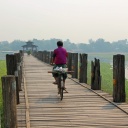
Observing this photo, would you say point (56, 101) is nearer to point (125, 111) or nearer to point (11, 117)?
point (125, 111)

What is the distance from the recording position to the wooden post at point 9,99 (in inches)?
236

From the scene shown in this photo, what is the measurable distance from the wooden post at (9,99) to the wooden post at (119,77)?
14.5ft

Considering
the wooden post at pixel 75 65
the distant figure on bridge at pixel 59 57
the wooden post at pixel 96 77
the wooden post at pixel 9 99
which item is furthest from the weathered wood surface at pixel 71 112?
the wooden post at pixel 75 65

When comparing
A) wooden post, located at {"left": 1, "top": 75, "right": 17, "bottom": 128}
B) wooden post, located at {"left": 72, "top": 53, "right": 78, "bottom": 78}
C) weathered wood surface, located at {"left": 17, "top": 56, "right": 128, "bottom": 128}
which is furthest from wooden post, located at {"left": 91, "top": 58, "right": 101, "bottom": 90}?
wooden post, located at {"left": 1, "top": 75, "right": 17, "bottom": 128}

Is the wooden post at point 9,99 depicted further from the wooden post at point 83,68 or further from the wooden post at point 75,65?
the wooden post at point 75,65

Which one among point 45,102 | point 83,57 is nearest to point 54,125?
point 45,102

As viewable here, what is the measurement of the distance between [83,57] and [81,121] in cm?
814

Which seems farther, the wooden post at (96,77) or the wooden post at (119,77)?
the wooden post at (96,77)

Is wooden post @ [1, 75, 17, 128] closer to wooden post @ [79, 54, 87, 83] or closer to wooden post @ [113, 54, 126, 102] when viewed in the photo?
wooden post @ [113, 54, 126, 102]

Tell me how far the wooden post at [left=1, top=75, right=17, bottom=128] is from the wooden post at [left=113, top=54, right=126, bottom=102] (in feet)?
14.5

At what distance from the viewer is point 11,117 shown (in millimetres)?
6176

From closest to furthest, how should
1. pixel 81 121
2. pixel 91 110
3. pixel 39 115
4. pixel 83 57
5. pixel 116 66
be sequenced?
pixel 81 121
pixel 39 115
pixel 91 110
pixel 116 66
pixel 83 57

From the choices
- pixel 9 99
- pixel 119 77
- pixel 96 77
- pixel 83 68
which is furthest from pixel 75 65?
pixel 9 99

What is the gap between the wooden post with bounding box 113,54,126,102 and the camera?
979cm
